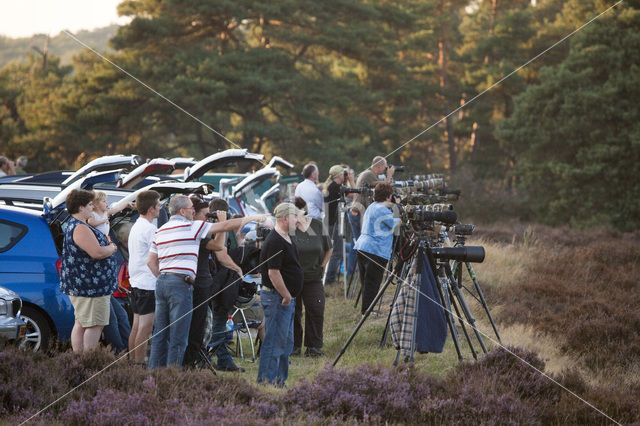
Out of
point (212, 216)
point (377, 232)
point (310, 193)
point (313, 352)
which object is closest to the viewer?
point (212, 216)

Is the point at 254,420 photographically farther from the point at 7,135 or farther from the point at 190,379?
the point at 7,135

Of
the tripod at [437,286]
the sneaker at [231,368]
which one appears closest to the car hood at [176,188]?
the sneaker at [231,368]

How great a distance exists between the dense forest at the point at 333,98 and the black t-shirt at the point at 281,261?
2207 cm

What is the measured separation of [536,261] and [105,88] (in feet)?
69.5

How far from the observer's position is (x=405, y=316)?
23.6 ft

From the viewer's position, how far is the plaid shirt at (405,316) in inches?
281

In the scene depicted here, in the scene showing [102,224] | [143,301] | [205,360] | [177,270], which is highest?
[102,224]

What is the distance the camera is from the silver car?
661cm

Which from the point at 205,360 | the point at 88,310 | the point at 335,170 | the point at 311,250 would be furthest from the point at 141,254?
the point at 335,170

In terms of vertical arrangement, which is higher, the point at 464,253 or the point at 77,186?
the point at 77,186

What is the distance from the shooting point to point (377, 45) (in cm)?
3394

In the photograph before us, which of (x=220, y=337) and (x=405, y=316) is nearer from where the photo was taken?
(x=405, y=316)

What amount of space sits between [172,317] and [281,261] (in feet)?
3.68

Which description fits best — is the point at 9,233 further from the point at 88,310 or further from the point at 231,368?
the point at 231,368
